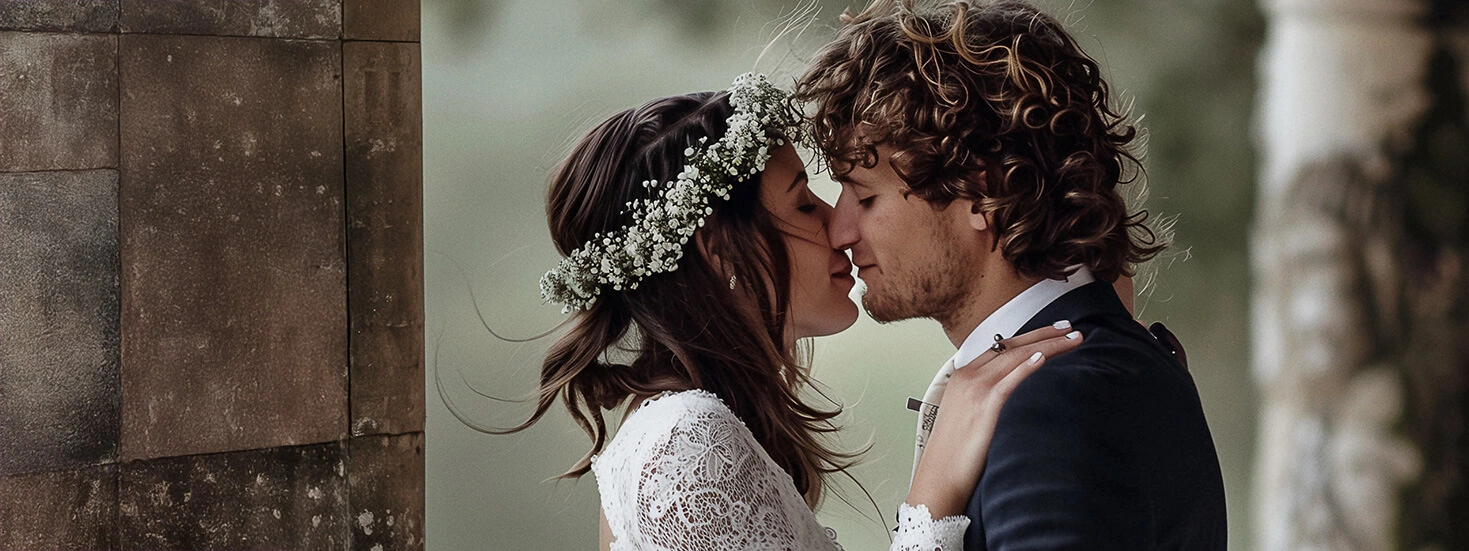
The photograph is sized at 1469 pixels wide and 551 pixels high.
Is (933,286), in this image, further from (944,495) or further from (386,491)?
(386,491)

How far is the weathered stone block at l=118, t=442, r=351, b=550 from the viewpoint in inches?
94.7

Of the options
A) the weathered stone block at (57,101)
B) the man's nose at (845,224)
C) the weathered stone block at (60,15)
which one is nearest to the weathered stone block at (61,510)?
the weathered stone block at (57,101)

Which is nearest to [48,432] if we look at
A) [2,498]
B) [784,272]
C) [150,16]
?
[2,498]

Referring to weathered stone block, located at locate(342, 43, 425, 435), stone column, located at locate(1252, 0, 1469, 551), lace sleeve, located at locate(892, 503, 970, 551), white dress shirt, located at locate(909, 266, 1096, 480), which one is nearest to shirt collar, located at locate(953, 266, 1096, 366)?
white dress shirt, located at locate(909, 266, 1096, 480)

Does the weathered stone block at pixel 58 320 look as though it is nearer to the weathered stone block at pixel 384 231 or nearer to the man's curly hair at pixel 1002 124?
the weathered stone block at pixel 384 231

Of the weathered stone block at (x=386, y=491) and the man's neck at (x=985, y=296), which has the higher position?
the man's neck at (x=985, y=296)

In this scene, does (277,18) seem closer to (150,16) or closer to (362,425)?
(150,16)

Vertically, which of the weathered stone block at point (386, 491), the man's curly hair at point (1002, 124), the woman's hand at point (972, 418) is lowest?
the weathered stone block at point (386, 491)

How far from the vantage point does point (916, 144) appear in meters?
1.53

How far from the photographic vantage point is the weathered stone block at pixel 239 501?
2.40 meters

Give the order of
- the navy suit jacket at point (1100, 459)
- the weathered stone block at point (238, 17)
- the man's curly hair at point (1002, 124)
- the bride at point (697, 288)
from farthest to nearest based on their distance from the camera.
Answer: the weathered stone block at point (238, 17)
the bride at point (697, 288)
the man's curly hair at point (1002, 124)
the navy suit jacket at point (1100, 459)

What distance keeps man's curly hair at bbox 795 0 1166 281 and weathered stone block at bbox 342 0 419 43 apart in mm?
1307

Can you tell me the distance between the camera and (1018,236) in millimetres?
1504

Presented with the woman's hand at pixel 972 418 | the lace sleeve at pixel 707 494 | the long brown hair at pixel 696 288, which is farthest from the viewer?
the long brown hair at pixel 696 288
